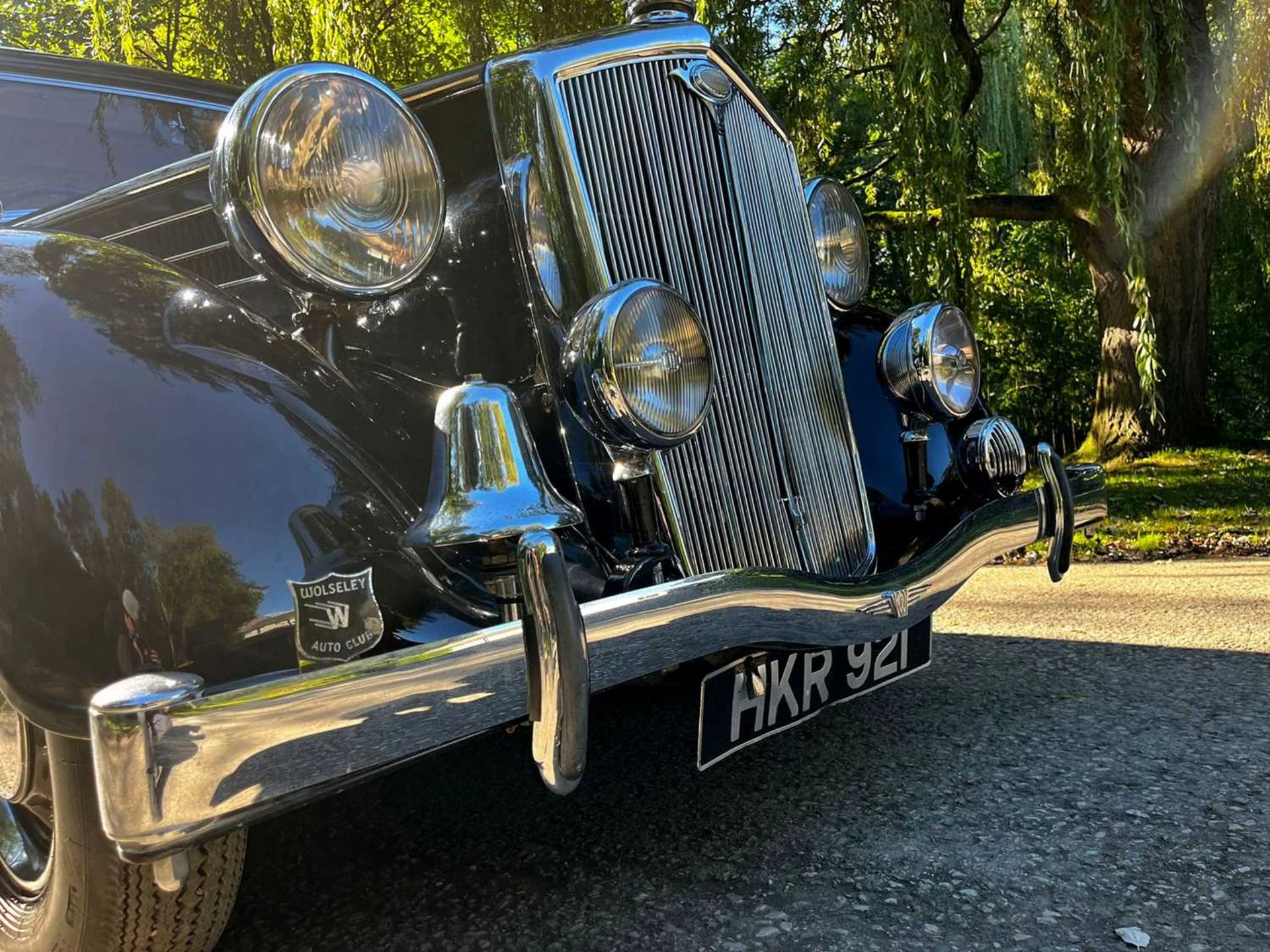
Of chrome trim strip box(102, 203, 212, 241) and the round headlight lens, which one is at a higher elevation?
chrome trim strip box(102, 203, 212, 241)

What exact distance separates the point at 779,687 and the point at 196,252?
1.64m

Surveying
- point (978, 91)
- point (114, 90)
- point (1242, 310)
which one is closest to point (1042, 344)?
point (1242, 310)

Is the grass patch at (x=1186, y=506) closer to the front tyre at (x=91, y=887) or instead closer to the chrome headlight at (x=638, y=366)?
the chrome headlight at (x=638, y=366)

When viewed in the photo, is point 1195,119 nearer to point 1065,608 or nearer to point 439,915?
point 1065,608

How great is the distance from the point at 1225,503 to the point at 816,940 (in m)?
4.86

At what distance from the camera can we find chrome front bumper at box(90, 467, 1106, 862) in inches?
44.3

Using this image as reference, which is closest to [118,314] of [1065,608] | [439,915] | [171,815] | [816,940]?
[171,815]

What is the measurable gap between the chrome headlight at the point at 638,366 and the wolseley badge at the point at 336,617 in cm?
53

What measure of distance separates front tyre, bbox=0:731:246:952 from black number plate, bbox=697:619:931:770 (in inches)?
32.8

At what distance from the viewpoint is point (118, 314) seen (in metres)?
1.49

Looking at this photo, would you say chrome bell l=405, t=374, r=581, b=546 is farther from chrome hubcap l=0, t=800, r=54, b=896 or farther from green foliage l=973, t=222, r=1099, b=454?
green foliage l=973, t=222, r=1099, b=454

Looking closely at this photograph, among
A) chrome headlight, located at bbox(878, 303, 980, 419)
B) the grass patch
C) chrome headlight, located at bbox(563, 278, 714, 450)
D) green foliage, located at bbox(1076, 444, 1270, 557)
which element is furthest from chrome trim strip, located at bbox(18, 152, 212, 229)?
green foliage, located at bbox(1076, 444, 1270, 557)

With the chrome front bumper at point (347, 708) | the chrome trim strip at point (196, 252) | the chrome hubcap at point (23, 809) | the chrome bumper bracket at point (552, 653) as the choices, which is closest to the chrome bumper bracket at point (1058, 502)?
the chrome front bumper at point (347, 708)

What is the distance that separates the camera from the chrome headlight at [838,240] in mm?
2734
